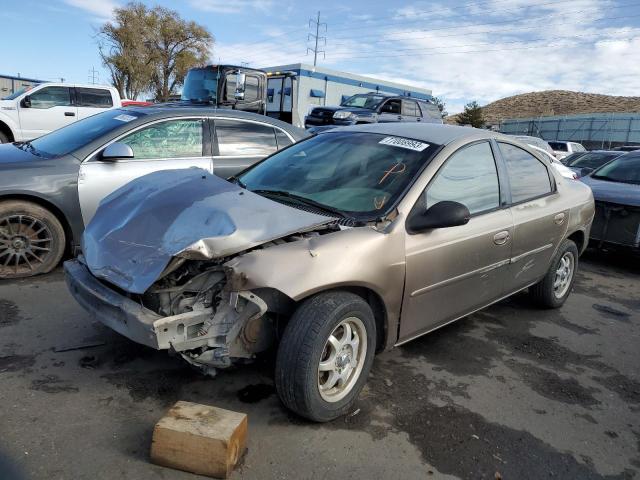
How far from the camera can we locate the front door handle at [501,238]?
12.1ft

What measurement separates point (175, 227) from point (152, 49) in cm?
4320

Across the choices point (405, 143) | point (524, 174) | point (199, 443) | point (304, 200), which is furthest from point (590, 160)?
point (199, 443)

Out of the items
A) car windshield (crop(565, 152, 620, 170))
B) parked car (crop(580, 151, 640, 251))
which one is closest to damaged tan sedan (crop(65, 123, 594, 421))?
parked car (crop(580, 151, 640, 251))

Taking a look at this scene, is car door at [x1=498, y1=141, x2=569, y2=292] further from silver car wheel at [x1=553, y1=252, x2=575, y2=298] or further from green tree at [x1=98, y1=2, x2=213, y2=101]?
green tree at [x1=98, y1=2, x2=213, y2=101]

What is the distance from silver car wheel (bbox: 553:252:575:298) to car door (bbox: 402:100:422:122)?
11455mm

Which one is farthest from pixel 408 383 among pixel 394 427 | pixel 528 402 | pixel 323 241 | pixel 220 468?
pixel 220 468

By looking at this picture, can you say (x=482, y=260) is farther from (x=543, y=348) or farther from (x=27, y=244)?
(x=27, y=244)

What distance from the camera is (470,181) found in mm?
3658

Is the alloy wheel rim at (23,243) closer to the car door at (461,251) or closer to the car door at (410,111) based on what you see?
the car door at (461,251)

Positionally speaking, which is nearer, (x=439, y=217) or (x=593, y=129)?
(x=439, y=217)

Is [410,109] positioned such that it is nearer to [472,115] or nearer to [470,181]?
[470,181]

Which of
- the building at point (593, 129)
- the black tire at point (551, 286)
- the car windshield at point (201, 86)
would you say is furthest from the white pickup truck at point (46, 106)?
the building at point (593, 129)

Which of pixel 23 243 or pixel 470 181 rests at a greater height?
pixel 470 181

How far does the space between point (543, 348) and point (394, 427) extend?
1872 millimetres
